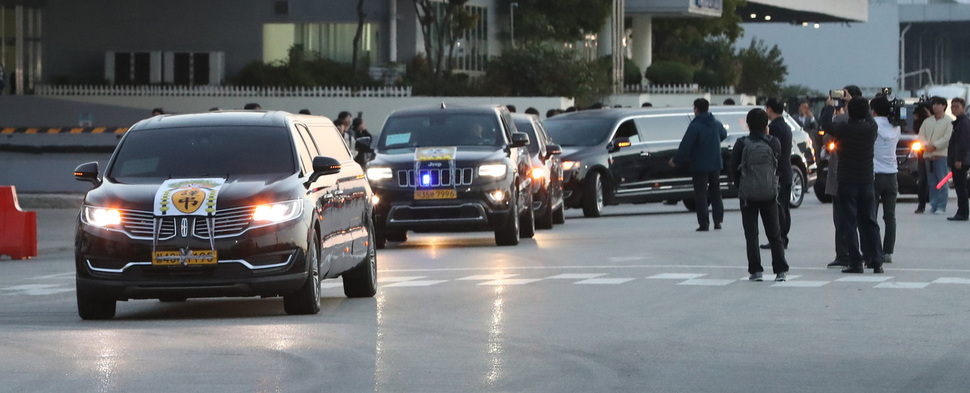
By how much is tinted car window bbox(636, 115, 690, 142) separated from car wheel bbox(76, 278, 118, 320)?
53.7ft

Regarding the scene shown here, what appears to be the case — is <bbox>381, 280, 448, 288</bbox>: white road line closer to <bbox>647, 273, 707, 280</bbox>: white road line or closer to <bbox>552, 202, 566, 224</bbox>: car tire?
<bbox>647, 273, 707, 280</bbox>: white road line

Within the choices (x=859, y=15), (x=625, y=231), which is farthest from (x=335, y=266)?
(x=859, y=15)

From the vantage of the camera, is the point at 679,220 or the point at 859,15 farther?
the point at 859,15

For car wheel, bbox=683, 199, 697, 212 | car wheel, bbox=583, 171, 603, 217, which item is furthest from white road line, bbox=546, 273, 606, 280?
car wheel, bbox=683, 199, 697, 212

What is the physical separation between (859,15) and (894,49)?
92.6ft

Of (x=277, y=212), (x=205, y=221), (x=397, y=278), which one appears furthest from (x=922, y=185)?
(x=205, y=221)

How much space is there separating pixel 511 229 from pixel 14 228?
574cm

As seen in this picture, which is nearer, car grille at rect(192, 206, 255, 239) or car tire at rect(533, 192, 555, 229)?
car grille at rect(192, 206, 255, 239)

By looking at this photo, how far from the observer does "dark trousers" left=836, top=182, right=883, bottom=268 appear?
55.9ft

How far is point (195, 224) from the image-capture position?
13.1 m

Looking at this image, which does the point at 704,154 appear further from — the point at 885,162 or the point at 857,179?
the point at 857,179

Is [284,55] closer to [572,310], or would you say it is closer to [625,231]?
[625,231]

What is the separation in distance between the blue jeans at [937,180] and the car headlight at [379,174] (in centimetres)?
972

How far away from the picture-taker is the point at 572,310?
45.7 ft
